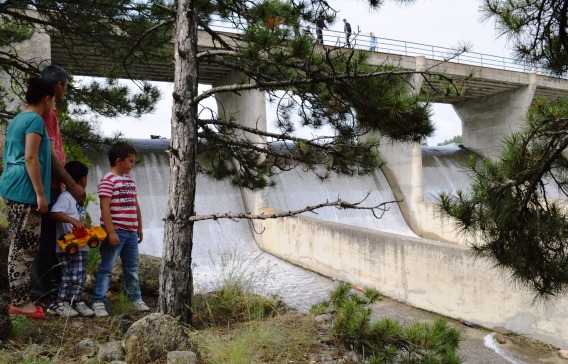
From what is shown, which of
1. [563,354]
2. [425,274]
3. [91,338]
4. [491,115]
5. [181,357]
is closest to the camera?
[181,357]

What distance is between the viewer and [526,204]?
3.21 m

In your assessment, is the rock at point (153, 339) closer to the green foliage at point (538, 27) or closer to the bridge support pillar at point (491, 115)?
the green foliage at point (538, 27)

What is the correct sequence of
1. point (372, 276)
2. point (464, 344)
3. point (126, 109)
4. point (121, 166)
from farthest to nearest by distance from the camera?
1. point (372, 276)
2. point (464, 344)
3. point (126, 109)
4. point (121, 166)

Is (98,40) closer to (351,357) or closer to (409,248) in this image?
(351,357)

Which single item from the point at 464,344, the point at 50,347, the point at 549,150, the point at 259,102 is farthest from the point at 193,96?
the point at 259,102

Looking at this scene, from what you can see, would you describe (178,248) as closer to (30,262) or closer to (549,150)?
(30,262)

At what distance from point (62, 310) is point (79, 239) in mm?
491

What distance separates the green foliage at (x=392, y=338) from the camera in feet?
10.7

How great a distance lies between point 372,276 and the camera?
9.04 metres

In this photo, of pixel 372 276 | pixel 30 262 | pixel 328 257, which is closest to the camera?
pixel 30 262

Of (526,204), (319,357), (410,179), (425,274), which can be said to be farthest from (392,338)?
(410,179)

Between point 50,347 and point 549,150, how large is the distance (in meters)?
3.11

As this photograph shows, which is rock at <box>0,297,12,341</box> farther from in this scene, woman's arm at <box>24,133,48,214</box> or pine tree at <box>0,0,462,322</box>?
pine tree at <box>0,0,462,322</box>

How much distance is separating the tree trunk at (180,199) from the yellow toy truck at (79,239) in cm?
50
